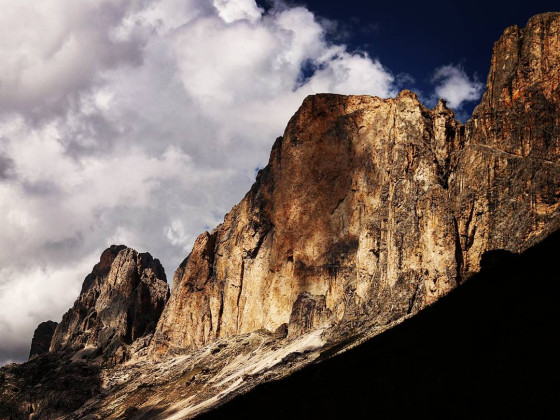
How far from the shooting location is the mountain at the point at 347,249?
9731 centimetres

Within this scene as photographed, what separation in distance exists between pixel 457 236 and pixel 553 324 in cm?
5296

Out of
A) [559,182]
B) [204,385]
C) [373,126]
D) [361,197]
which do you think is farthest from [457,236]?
[204,385]

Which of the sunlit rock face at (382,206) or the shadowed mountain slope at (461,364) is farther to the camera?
the sunlit rock face at (382,206)

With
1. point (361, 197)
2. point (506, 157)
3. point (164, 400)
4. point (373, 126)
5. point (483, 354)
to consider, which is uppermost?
point (373, 126)

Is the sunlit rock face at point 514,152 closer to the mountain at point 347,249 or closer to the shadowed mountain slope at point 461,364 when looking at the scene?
the mountain at point 347,249

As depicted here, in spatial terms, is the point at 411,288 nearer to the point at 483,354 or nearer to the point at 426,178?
the point at 426,178

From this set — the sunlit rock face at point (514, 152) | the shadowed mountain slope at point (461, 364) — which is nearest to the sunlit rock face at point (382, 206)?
the sunlit rock face at point (514, 152)

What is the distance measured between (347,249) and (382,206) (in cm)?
1966

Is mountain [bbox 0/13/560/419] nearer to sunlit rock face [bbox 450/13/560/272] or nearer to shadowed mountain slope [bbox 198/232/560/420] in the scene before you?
sunlit rock face [bbox 450/13/560/272]

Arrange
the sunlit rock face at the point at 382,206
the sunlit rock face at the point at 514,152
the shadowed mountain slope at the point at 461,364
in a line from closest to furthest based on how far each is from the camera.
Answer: the shadowed mountain slope at the point at 461,364 → the sunlit rock face at the point at 514,152 → the sunlit rock face at the point at 382,206

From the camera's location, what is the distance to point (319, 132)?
159 metres

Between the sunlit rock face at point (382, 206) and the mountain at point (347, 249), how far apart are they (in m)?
0.33

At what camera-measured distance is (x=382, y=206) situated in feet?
420

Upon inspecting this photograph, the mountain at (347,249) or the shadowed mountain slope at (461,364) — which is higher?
the mountain at (347,249)
